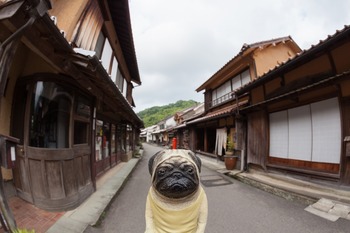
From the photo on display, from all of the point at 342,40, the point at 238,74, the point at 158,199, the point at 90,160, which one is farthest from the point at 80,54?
the point at 238,74

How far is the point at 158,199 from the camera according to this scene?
202 centimetres

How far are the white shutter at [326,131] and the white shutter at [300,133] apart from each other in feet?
0.76

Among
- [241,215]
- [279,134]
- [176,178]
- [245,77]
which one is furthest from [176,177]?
[245,77]

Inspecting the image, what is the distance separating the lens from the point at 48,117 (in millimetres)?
4844

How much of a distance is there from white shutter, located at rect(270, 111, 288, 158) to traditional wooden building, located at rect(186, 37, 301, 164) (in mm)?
2275

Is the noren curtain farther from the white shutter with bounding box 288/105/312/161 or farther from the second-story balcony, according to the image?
the white shutter with bounding box 288/105/312/161

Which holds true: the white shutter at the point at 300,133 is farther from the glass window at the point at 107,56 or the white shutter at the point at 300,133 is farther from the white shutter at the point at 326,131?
the glass window at the point at 107,56

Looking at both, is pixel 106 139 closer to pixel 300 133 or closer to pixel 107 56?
pixel 107 56

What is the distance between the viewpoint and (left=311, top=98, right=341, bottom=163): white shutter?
243 inches

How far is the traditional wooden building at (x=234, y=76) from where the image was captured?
12.1 metres

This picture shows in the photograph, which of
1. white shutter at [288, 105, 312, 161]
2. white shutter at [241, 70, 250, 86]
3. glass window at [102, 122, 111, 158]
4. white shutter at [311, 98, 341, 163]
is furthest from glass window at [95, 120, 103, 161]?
white shutter at [241, 70, 250, 86]

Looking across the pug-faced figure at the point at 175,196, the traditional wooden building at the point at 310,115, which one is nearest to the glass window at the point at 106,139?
the traditional wooden building at the point at 310,115

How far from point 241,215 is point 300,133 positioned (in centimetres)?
401

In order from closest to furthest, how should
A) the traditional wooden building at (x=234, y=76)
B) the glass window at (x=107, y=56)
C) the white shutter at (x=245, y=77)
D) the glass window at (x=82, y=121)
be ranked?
the glass window at (x=82, y=121) < the glass window at (x=107, y=56) < the traditional wooden building at (x=234, y=76) < the white shutter at (x=245, y=77)
